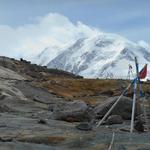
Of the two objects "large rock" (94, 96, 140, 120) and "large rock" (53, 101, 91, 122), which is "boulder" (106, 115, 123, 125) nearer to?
"large rock" (53, 101, 91, 122)

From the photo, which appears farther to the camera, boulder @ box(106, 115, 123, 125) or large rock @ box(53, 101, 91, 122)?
large rock @ box(53, 101, 91, 122)

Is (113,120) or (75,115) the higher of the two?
(75,115)

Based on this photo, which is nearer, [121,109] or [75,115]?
[75,115]

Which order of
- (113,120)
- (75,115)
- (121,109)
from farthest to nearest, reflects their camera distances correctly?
(121,109), (75,115), (113,120)

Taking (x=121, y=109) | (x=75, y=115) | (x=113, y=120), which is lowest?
(x=113, y=120)

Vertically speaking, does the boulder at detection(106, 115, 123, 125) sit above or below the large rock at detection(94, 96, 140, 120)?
below

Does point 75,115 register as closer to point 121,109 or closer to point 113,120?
point 113,120

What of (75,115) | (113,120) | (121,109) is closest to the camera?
(113,120)

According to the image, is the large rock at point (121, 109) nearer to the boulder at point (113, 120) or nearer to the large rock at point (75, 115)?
the large rock at point (75, 115)

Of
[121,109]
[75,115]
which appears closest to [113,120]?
[75,115]

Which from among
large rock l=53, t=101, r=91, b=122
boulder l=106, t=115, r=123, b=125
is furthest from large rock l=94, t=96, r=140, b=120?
boulder l=106, t=115, r=123, b=125

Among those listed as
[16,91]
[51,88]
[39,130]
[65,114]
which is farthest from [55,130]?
[51,88]

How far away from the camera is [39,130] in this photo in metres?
23.2

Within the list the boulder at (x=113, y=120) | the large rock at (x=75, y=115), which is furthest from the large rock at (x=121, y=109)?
Result: the boulder at (x=113, y=120)
